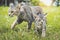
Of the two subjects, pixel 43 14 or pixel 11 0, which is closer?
pixel 43 14

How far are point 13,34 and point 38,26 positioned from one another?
0.20 metres

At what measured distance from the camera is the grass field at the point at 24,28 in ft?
7.29

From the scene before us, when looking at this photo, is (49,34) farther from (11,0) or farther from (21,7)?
(11,0)

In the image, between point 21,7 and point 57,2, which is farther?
point 57,2

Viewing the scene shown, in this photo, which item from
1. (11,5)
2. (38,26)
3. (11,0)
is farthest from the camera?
(11,0)

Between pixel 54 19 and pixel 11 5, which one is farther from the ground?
pixel 11 5

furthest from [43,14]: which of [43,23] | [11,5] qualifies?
[11,5]

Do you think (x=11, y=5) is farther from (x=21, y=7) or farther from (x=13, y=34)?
(x=13, y=34)

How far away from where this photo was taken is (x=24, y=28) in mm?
2410

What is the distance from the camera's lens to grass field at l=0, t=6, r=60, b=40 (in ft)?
7.29

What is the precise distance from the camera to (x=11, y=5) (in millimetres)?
2398

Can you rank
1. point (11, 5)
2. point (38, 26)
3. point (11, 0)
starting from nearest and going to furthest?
point (38, 26), point (11, 5), point (11, 0)

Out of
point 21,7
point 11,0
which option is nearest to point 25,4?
point 21,7

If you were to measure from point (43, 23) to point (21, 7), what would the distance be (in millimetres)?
246
